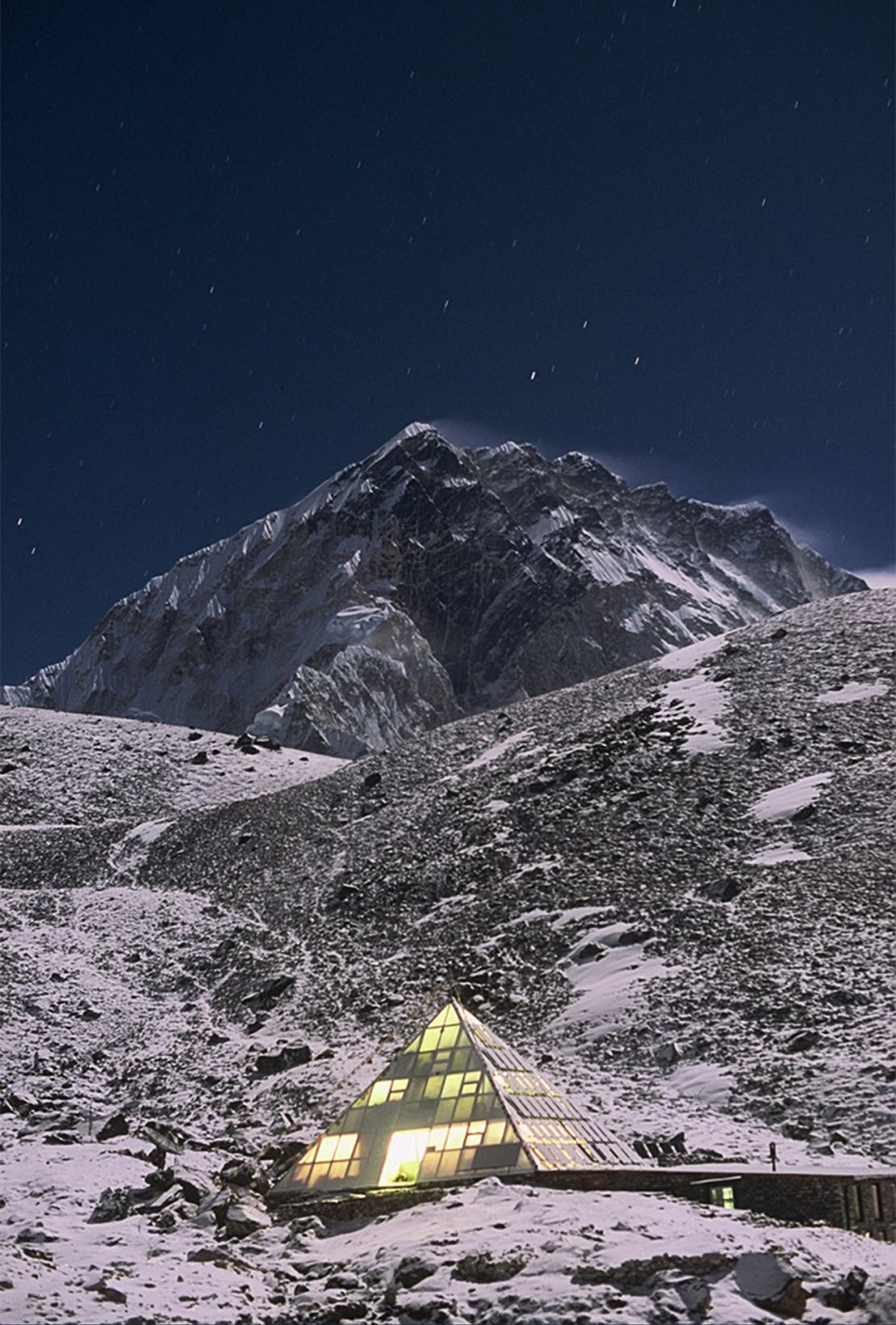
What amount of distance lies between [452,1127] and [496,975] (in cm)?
1541

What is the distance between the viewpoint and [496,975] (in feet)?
152

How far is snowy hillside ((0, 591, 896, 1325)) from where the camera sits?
22.8 m

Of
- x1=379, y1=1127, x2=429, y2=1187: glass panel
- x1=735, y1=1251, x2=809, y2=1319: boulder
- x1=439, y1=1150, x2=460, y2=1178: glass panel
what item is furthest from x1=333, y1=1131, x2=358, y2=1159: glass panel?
x1=735, y1=1251, x2=809, y2=1319: boulder

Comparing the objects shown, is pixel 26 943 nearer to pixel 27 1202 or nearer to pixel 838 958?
pixel 27 1202

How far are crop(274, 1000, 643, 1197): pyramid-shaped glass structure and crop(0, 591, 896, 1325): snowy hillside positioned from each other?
2151 mm

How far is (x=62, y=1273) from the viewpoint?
870 inches

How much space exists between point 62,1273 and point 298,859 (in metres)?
41.0

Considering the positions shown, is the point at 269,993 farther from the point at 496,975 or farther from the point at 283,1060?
the point at 496,975

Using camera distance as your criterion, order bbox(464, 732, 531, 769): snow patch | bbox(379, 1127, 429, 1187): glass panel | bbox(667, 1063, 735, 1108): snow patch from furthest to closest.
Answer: bbox(464, 732, 531, 769): snow patch, bbox(667, 1063, 735, 1108): snow patch, bbox(379, 1127, 429, 1187): glass panel

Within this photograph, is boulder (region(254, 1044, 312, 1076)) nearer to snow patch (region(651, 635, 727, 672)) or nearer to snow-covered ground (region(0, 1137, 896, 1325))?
snow-covered ground (region(0, 1137, 896, 1325))

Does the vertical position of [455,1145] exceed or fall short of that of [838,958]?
it falls short

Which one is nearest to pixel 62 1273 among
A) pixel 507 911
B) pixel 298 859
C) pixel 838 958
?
pixel 838 958

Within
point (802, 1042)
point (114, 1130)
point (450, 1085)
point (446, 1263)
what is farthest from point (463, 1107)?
point (802, 1042)

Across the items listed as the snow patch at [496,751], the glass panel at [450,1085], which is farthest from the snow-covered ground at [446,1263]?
the snow patch at [496,751]
